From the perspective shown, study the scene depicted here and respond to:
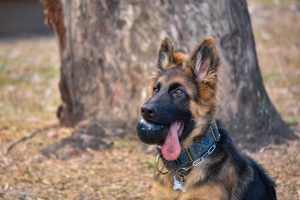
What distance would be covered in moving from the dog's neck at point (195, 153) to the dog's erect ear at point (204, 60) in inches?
22.9

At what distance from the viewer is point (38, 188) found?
728 centimetres

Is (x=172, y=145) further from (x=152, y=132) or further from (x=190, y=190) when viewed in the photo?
(x=190, y=190)

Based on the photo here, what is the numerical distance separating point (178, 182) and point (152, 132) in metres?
0.63

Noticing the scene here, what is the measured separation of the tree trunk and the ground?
1.49 ft

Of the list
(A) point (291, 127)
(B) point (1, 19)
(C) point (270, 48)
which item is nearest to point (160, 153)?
(A) point (291, 127)

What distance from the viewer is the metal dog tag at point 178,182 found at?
540cm

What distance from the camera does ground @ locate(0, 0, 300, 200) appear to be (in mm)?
7246

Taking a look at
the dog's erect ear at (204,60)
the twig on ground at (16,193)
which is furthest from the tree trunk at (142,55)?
the dog's erect ear at (204,60)

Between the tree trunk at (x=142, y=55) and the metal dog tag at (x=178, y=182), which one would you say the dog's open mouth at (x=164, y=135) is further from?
the tree trunk at (x=142, y=55)

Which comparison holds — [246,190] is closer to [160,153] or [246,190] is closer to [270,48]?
[160,153]

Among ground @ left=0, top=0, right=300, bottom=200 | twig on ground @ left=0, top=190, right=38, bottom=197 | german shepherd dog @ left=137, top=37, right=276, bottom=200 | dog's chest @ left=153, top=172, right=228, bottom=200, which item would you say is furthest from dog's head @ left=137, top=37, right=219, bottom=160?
twig on ground @ left=0, top=190, right=38, bottom=197

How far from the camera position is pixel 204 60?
18.1ft

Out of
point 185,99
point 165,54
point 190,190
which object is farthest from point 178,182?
point 165,54

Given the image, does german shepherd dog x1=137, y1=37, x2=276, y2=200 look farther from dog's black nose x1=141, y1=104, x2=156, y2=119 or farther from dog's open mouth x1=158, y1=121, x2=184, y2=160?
dog's black nose x1=141, y1=104, x2=156, y2=119
